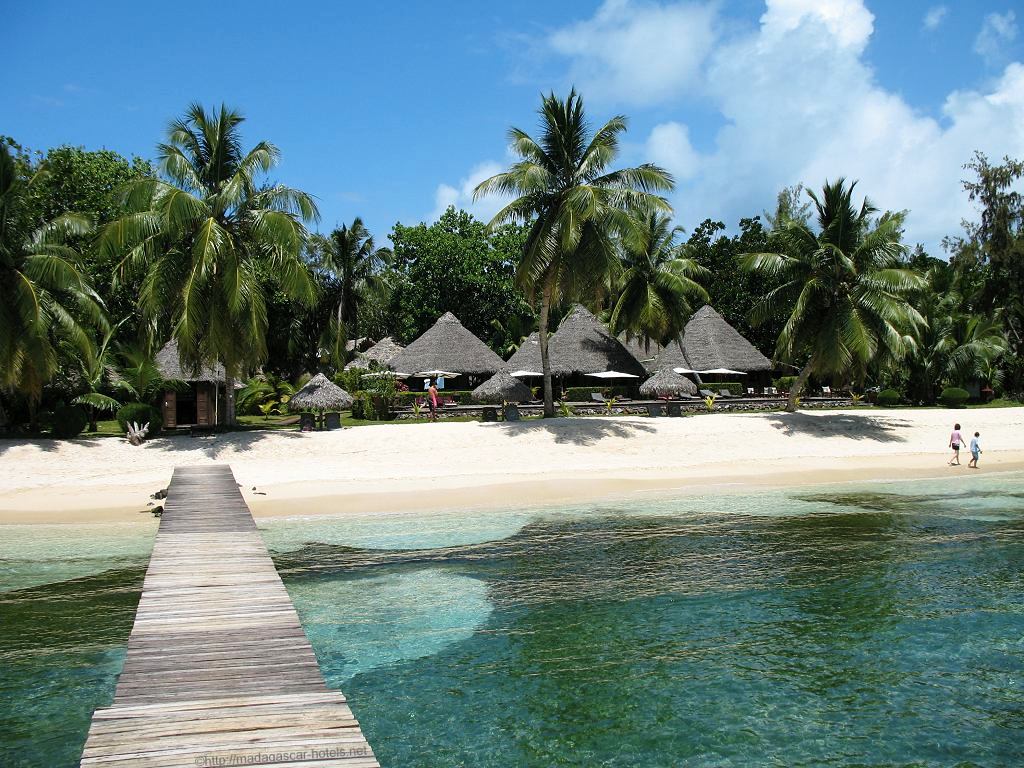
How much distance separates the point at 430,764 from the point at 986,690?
524 centimetres

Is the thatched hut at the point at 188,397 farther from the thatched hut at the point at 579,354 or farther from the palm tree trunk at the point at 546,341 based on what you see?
the thatched hut at the point at 579,354

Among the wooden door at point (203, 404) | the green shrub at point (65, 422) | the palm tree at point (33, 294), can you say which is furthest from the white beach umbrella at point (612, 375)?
the green shrub at point (65, 422)

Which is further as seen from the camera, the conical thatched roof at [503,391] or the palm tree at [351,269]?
the palm tree at [351,269]

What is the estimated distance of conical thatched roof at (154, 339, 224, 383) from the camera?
27953 millimetres

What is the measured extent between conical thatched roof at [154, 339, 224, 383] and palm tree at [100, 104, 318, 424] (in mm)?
4272

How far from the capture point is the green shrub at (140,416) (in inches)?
946

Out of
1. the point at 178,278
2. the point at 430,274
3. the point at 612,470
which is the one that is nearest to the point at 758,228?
the point at 430,274

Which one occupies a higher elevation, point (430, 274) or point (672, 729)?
point (430, 274)

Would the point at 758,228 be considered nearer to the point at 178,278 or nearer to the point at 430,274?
the point at 430,274

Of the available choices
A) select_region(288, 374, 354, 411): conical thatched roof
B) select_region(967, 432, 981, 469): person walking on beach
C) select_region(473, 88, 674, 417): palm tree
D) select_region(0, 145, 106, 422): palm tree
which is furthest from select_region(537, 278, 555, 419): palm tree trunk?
select_region(0, 145, 106, 422): palm tree

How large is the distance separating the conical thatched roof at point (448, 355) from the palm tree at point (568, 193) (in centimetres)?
1180

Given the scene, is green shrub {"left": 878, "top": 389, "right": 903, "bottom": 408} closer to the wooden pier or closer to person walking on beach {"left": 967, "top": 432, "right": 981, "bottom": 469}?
person walking on beach {"left": 967, "top": 432, "right": 981, "bottom": 469}

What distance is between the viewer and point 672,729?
7.07 meters

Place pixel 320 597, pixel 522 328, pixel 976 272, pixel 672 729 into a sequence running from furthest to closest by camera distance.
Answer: pixel 522 328, pixel 976 272, pixel 320 597, pixel 672 729
